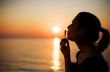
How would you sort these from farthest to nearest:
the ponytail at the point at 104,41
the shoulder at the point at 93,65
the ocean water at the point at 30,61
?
the ocean water at the point at 30,61 → the ponytail at the point at 104,41 → the shoulder at the point at 93,65

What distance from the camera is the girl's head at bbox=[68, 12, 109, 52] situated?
3.08 ft

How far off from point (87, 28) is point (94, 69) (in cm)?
13

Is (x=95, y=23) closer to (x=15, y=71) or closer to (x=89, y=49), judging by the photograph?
(x=89, y=49)

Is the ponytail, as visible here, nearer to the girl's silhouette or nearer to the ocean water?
the girl's silhouette

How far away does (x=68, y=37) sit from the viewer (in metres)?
0.95

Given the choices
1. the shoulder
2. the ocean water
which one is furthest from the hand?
the ocean water

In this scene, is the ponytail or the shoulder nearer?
the shoulder

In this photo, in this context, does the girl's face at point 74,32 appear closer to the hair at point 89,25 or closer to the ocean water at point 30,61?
the hair at point 89,25

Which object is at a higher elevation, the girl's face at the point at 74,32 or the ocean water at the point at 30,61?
the ocean water at the point at 30,61

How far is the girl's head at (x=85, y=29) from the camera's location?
938mm

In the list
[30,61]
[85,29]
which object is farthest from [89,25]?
[30,61]

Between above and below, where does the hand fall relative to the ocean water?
below

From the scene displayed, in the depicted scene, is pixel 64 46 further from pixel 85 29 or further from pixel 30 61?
pixel 30 61

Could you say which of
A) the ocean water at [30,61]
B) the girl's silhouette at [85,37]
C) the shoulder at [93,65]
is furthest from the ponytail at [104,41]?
the ocean water at [30,61]
